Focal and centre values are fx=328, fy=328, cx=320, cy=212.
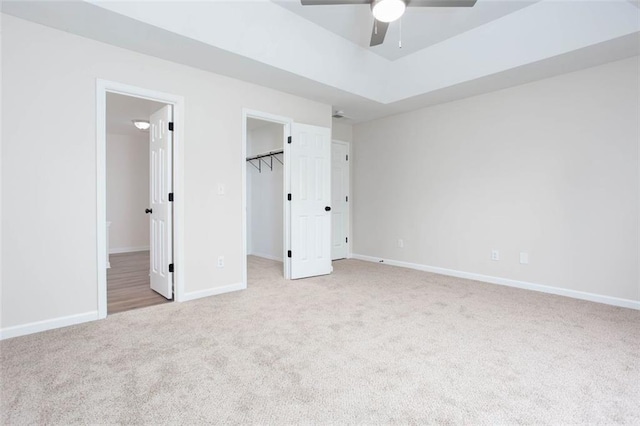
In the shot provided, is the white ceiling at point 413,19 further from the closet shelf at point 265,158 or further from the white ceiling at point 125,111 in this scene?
the closet shelf at point 265,158

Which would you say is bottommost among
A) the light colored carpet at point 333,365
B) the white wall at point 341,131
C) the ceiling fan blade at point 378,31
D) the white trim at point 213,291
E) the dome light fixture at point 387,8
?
the light colored carpet at point 333,365

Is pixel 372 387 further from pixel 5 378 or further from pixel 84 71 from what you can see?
pixel 84 71

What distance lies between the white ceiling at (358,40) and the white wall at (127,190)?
451 centimetres

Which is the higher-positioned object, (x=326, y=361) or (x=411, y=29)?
(x=411, y=29)

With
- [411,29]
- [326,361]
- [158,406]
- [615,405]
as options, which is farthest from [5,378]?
[411,29]

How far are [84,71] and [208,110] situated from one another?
112 cm

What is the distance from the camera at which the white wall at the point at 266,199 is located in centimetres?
582

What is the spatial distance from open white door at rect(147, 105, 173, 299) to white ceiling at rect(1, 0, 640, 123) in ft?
2.47

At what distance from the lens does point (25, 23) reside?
2541 millimetres

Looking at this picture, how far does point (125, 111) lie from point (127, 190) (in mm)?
2472

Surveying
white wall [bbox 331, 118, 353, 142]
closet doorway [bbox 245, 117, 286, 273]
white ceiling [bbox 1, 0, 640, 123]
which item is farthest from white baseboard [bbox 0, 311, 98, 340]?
white wall [bbox 331, 118, 353, 142]

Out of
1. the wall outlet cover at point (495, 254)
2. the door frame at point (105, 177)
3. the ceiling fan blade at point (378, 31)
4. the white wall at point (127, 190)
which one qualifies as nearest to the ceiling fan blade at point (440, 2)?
the ceiling fan blade at point (378, 31)

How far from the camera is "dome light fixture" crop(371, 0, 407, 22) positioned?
8.18ft

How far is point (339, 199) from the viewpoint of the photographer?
234 inches
